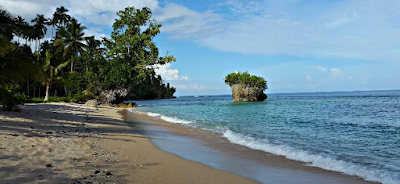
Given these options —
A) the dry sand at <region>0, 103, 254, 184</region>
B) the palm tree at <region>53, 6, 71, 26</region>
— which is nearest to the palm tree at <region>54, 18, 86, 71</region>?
the palm tree at <region>53, 6, 71, 26</region>

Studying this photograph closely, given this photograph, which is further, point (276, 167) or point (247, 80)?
point (247, 80)

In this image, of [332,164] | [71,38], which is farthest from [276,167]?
[71,38]

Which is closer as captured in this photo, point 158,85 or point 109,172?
point 109,172

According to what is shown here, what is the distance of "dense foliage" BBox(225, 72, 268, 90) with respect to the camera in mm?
69312

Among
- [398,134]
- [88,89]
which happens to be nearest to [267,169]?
[398,134]

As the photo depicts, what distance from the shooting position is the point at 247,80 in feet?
228

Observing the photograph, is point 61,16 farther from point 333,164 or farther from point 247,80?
point 333,164

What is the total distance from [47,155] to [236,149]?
6135mm

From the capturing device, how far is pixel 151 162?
24.7 ft

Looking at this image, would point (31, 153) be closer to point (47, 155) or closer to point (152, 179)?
point (47, 155)

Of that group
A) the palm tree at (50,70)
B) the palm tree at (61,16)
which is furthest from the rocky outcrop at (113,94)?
the palm tree at (61,16)

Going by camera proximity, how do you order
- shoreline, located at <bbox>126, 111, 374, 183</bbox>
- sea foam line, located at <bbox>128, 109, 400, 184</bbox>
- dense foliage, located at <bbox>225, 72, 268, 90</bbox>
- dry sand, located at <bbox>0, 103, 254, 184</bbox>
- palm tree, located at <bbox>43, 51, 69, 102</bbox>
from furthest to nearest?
1. dense foliage, located at <bbox>225, 72, 268, 90</bbox>
2. palm tree, located at <bbox>43, 51, 69, 102</bbox>
3. sea foam line, located at <bbox>128, 109, 400, 184</bbox>
4. shoreline, located at <bbox>126, 111, 374, 183</bbox>
5. dry sand, located at <bbox>0, 103, 254, 184</bbox>

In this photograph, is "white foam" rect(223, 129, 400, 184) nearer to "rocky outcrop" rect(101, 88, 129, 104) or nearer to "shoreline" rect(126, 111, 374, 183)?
"shoreline" rect(126, 111, 374, 183)

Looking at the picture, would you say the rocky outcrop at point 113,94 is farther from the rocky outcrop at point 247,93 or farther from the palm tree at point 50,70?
the rocky outcrop at point 247,93
